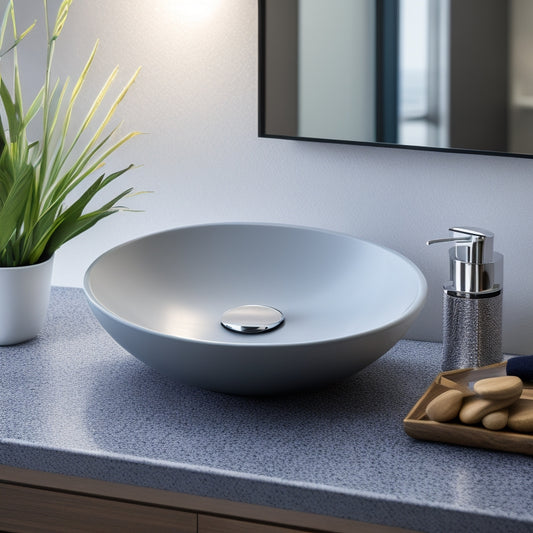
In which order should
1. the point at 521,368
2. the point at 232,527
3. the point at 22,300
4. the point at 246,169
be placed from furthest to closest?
the point at 246,169, the point at 22,300, the point at 521,368, the point at 232,527

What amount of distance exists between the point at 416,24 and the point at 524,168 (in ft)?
0.90

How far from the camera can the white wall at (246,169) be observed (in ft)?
4.48

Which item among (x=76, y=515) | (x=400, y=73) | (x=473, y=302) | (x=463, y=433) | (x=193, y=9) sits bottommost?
(x=76, y=515)

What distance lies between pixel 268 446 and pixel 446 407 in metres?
0.22

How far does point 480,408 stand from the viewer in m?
1.04

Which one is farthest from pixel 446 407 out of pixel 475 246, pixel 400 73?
pixel 400 73

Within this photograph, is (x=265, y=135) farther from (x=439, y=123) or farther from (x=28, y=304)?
(x=28, y=304)

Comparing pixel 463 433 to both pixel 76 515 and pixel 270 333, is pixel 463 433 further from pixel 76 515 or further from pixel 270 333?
pixel 76 515

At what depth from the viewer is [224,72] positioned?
147 centimetres

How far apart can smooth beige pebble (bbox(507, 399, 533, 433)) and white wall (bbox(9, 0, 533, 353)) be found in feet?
1.14

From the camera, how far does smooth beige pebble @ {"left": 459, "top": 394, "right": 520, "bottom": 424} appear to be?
1.04m

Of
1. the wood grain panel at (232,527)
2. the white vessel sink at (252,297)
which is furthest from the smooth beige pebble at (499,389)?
the wood grain panel at (232,527)

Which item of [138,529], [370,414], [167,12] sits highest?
[167,12]

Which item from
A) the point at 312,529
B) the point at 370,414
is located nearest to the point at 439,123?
the point at 370,414
